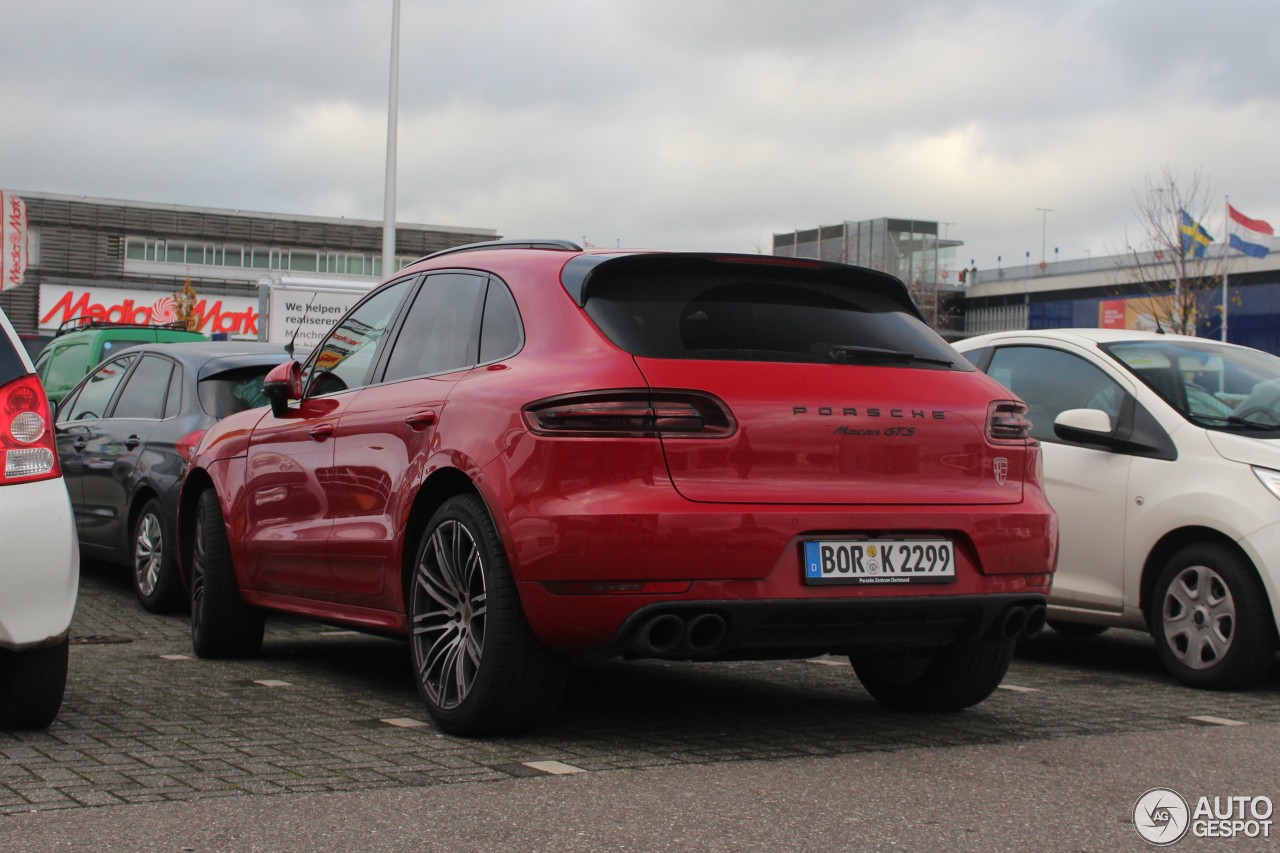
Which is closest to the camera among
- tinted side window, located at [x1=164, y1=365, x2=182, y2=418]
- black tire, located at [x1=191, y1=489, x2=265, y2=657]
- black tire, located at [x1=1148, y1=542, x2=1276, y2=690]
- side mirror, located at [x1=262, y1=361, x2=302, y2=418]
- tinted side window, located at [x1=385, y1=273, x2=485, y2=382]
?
tinted side window, located at [x1=385, y1=273, x2=485, y2=382]

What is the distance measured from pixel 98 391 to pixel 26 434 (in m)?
6.14

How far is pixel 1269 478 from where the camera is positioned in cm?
696

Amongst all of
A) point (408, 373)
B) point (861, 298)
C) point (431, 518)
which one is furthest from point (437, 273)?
point (861, 298)

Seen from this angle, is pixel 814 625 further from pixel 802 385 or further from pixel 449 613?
pixel 449 613

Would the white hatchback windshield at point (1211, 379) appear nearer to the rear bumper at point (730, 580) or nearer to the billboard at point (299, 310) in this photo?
the rear bumper at point (730, 580)

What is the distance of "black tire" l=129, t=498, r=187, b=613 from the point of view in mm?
9156

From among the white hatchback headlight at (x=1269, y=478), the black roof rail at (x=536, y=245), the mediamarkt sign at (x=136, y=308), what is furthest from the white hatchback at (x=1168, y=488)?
the mediamarkt sign at (x=136, y=308)

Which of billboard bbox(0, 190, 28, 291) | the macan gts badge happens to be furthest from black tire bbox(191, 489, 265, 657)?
billboard bbox(0, 190, 28, 291)

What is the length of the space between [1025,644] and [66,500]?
5354mm

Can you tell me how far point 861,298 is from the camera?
18.2 ft

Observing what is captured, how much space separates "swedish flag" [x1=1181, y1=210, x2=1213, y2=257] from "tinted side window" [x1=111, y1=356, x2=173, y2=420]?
1545 inches

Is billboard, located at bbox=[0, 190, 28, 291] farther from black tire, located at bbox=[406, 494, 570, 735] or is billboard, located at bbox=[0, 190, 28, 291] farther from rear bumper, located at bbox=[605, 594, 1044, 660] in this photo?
rear bumper, located at bbox=[605, 594, 1044, 660]

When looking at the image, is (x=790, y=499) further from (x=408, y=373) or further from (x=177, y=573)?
(x=177, y=573)

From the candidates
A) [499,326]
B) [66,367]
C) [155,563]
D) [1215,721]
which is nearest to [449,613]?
[499,326]
